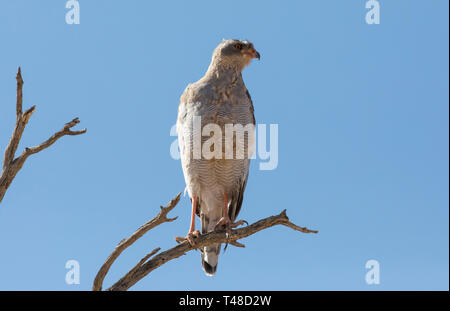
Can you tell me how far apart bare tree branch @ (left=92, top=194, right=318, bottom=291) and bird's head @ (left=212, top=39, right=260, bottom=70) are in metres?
2.83

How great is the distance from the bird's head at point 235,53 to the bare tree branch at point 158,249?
2.83 metres

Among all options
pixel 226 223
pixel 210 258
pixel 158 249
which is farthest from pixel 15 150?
pixel 210 258

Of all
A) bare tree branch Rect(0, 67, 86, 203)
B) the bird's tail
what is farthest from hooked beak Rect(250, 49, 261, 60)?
Result: bare tree branch Rect(0, 67, 86, 203)

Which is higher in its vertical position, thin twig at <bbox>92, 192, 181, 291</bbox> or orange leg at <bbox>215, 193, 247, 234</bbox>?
orange leg at <bbox>215, 193, 247, 234</bbox>

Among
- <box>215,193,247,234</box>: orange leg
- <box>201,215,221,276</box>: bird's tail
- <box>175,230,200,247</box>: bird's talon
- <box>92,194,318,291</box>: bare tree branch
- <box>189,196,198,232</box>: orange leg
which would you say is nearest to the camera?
<box>92,194,318,291</box>: bare tree branch

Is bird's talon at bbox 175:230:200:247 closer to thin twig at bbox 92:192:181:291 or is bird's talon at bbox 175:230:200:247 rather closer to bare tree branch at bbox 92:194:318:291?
bare tree branch at bbox 92:194:318:291

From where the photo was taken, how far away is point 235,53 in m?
8.87

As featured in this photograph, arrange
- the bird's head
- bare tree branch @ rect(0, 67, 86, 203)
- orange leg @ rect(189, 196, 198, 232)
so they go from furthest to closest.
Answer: the bird's head → orange leg @ rect(189, 196, 198, 232) → bare tree branch @ rect(0, 67, 86, 203)

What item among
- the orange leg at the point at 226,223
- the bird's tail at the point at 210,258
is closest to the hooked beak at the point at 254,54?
the orange leg at the point at 226,223

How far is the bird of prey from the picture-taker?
818 cm

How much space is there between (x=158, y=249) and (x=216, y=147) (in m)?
1.91

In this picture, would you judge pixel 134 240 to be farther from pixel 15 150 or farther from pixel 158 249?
pixel 15 150
